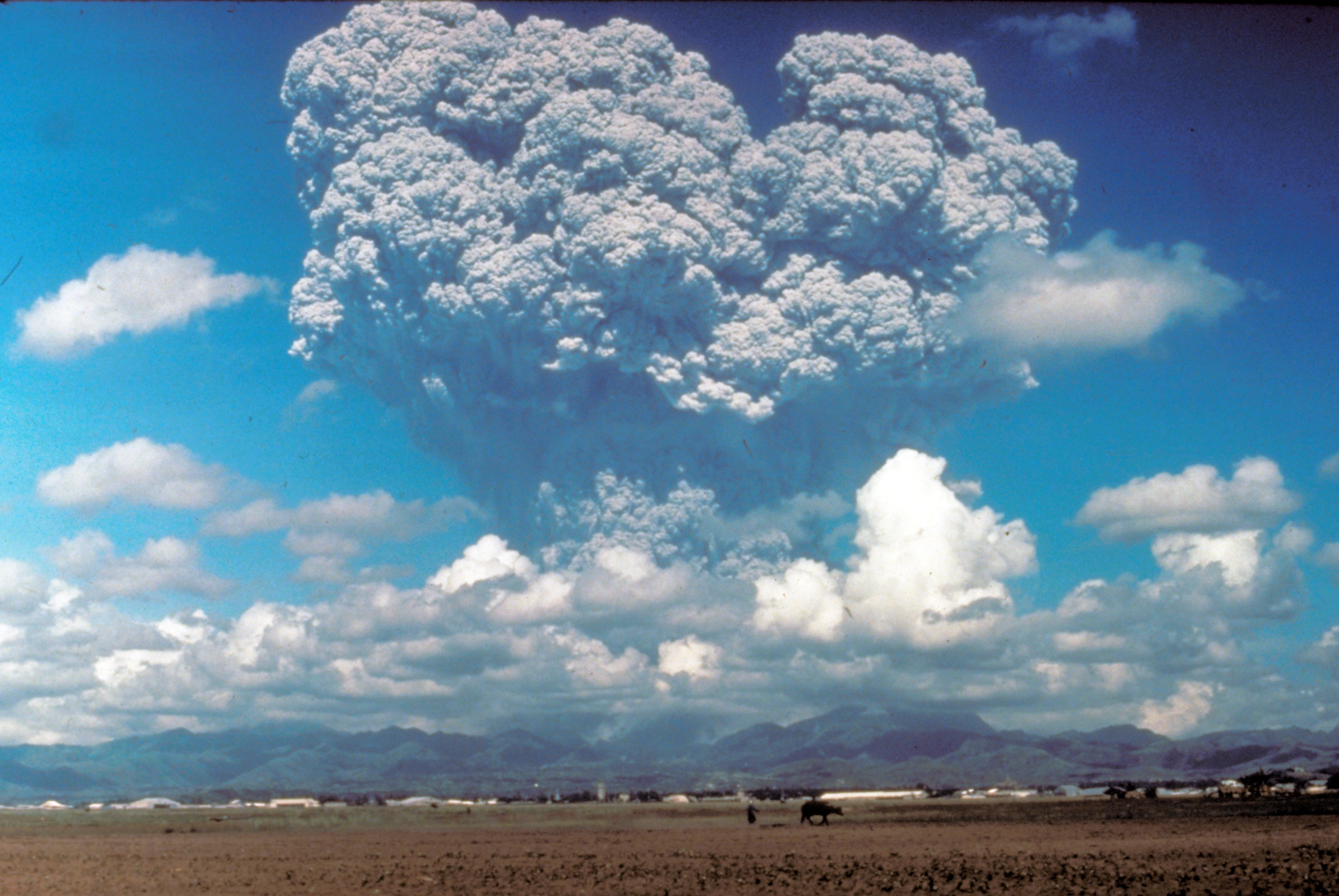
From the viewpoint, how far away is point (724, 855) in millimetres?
49156

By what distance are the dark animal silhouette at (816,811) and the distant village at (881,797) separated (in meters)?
19.2

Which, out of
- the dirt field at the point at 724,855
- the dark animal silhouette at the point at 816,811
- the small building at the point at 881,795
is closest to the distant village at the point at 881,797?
the small building at the point at 881,795

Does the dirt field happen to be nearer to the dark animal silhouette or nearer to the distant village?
the dark animal silhouette

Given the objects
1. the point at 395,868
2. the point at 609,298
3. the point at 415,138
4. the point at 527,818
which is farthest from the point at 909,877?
the point at 415,138

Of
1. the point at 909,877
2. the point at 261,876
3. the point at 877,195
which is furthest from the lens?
the point at 877,195

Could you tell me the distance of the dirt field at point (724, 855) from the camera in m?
37.5

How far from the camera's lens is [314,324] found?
135625 mm

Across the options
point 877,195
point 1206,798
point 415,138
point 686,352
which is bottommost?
point 1206,798

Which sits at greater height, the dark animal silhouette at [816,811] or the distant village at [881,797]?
the dark animal silhouette at [816,811]

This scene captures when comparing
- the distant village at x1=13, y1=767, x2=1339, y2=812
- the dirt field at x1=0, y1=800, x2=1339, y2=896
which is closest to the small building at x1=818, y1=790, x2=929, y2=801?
the distant village at x1=13, y1=767, x2=1339, y2=812

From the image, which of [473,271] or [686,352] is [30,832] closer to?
[473,271]

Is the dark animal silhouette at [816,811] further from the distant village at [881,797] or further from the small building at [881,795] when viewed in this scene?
the small building at [881,795]

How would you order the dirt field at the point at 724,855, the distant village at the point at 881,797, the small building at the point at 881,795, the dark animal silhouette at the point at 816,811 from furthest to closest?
the small building at the point at 881,795 < the distant village at the point at 881,797 < the dark animal silhouette at the point at 816,811 < the dirt field at the point at 724,855

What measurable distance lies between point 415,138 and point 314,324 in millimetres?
23882
